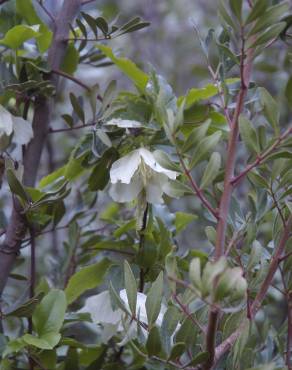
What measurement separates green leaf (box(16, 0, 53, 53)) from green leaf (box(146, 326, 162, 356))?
0.40 m

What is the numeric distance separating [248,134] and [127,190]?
0.59 feet

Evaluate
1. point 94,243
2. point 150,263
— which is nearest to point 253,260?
point 150,263

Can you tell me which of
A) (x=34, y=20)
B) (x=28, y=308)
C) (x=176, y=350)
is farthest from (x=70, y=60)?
(x=176, y=350)

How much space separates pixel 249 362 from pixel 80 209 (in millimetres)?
413

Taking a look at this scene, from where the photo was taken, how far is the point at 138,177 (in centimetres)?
67

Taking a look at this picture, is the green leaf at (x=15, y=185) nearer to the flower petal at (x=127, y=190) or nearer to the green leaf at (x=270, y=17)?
the flower petal at (x=127, y=190)

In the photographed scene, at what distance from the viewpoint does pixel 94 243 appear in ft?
2.82

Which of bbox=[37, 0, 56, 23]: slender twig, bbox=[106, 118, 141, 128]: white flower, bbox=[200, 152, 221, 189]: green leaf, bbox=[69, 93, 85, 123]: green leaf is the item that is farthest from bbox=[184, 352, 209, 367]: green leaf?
bbox=[37, 0, 56, 23]: slender twig

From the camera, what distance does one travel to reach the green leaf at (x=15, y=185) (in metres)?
0.66

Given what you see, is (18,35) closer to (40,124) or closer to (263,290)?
(40,124)

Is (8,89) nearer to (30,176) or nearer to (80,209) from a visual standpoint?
(30,176)

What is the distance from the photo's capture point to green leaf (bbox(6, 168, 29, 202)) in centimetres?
66

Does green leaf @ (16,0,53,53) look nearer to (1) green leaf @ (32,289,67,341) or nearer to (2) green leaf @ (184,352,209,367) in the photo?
(1) green leaf @ (32,289,67,341)

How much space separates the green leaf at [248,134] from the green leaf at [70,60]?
1.13 feet
